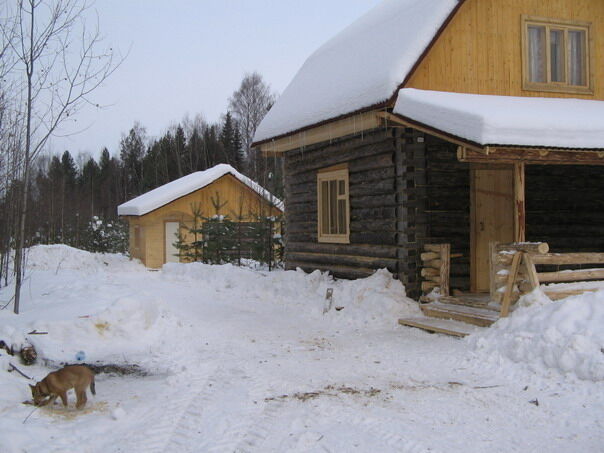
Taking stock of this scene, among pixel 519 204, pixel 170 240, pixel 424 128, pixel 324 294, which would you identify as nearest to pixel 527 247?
pixel 519 204

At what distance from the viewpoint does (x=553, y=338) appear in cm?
695

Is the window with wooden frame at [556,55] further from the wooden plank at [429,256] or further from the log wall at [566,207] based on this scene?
the wooden plank at [429,256]

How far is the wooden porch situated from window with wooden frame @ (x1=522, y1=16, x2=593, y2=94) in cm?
434

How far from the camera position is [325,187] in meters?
14.8

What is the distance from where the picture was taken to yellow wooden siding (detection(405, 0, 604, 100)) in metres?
11.7

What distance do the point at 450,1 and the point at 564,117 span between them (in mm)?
3215

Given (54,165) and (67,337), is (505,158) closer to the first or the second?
(67,337)

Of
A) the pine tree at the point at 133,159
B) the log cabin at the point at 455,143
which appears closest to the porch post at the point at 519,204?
the log cabin at the point at 455,143

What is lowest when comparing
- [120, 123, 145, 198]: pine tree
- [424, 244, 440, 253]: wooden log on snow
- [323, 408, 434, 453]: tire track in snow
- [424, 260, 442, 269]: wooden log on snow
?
[323, 408, 434, 453]: tire track in snow

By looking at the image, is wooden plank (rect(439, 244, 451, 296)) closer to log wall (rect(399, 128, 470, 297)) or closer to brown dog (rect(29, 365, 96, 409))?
log wall (rect(399, 128, 470, 297))

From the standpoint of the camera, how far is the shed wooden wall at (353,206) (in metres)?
12.2

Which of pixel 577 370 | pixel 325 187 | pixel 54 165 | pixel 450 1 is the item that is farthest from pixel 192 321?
pixel 54 165

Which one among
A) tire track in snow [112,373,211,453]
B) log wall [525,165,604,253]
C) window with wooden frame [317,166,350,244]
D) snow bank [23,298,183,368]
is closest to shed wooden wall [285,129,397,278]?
window with wooden frame [317,166,350,244]

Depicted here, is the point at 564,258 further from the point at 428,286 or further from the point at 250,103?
the point at 250,103
